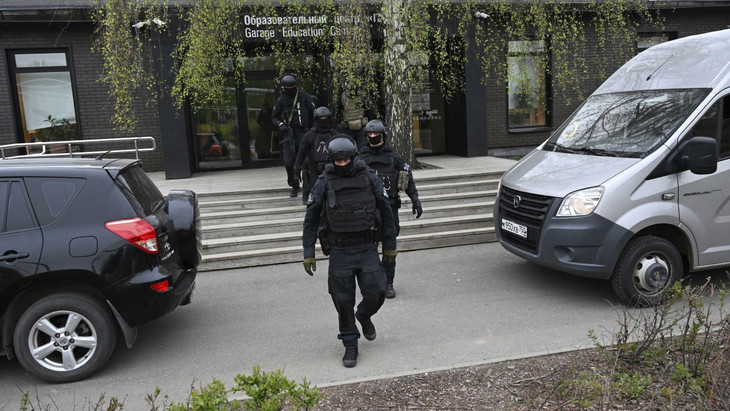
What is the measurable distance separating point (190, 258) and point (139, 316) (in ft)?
2.50

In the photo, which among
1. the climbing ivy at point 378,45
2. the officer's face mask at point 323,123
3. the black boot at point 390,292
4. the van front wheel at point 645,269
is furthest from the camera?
the climbing ivy at point 378,45

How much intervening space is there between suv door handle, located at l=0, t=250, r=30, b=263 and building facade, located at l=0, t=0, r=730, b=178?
23.8 ft

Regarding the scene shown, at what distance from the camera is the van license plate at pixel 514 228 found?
6.16 metres

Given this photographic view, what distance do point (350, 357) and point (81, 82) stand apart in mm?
10447

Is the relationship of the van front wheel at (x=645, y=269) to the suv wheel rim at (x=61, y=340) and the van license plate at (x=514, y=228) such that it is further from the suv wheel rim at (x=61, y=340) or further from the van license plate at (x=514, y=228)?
the suv wheel rim at (x=61, y=340)

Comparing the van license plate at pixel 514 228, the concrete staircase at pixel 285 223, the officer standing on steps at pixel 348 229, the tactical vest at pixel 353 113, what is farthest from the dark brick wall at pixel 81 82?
the officer standing on steps at pixel 348 229

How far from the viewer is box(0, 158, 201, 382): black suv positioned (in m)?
4.56

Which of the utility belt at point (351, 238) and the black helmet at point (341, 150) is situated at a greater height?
the black helmet at point (341, 150)

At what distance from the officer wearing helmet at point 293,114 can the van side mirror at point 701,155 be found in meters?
5.75

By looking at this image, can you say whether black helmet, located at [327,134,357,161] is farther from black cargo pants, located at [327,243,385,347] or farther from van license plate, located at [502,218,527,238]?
van license plate, located at [502,218,527,238]

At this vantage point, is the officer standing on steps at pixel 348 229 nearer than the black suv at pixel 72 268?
No

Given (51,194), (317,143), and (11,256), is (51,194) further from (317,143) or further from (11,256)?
(317,143)

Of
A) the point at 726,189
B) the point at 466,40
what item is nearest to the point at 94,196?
the point at 726,189

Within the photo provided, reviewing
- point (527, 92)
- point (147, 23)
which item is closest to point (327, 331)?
point (147, 23)
